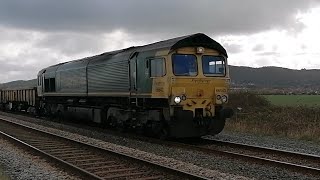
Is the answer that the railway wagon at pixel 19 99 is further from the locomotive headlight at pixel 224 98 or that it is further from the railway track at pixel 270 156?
the railway track at pixel 270 156

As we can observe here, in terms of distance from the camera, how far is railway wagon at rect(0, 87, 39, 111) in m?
31.8

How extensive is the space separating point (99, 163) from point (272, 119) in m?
16.5

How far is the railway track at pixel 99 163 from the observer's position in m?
8.98

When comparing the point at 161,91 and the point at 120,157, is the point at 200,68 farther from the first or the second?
the point at 120,157

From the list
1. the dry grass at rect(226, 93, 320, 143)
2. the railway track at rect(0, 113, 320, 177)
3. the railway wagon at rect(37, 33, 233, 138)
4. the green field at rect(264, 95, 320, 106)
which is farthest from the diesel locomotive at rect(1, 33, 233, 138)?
the green field at rect(264, 95, 320, 106)

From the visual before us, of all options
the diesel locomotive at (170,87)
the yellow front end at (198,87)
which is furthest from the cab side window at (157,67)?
the yellow front end at (198,87)

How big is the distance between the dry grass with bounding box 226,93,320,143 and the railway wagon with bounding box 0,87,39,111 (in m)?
14.8

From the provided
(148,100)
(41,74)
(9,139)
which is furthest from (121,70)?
(41,74)

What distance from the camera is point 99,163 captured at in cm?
1065

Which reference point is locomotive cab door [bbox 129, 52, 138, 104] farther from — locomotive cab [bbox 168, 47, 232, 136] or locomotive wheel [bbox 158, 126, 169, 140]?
locomotive cab [bbox 168, 47, 232, 136]

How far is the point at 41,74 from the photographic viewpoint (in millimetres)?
28891

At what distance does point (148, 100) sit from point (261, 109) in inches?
760

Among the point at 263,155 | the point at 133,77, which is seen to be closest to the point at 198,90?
the point at 133,77

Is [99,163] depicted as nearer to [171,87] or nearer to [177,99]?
[177,99]
